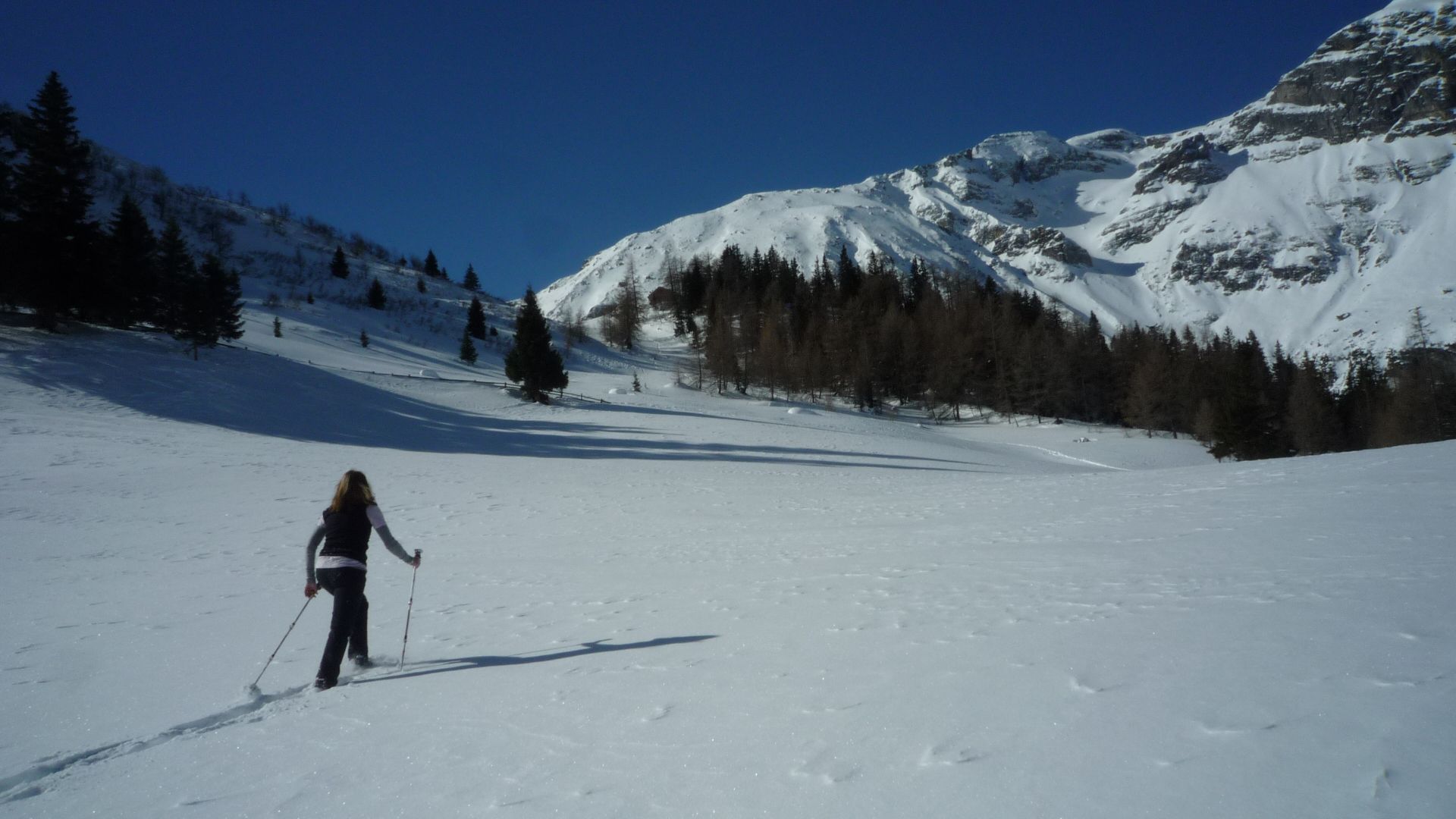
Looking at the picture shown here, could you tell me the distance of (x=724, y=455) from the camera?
2695 cm

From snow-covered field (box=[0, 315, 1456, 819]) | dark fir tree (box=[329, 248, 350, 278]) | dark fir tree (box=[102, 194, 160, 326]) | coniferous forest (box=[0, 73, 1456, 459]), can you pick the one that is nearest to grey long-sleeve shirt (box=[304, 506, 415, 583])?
snow-covered field (box=[0, 315, 1456, 819])

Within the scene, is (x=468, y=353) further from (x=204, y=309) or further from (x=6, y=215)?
(x=6, y=215)

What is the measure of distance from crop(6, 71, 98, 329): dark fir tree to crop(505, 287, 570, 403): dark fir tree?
68.4ft

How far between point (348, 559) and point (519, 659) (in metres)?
1.83

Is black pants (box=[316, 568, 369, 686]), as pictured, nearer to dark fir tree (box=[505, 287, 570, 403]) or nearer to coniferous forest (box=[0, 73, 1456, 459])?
coniferous forest (box=[0, 73, 1456, 459])

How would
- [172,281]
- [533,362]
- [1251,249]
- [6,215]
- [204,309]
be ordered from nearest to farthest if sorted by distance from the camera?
[6,215], [204,309], [172,281], [533,362], [1251,249]

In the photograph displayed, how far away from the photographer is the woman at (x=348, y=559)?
19.3ft

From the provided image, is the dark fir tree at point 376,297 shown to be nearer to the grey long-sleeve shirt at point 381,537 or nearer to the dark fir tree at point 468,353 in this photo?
the dark fir tree at point 468,353

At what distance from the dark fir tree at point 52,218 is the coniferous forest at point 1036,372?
4111cm

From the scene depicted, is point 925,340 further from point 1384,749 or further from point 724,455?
point 1384,749

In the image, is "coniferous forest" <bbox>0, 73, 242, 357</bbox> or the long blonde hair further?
"coniferous forest" <bbox>0, 73, 242, 357</bbox>

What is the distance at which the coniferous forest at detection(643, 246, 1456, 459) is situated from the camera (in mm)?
47906

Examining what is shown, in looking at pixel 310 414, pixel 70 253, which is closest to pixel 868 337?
pixel 310 414

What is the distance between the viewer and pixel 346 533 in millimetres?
6141
